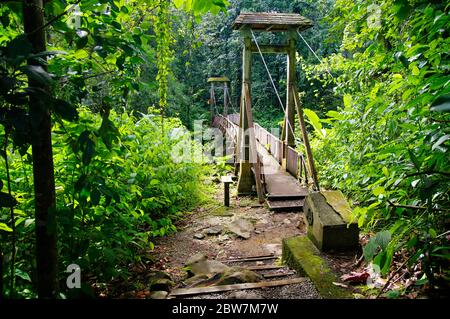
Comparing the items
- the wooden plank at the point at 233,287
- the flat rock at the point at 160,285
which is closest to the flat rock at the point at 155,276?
the flat rock at the point at 160,285

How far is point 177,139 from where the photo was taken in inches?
231

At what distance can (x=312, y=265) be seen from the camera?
264 centimetres

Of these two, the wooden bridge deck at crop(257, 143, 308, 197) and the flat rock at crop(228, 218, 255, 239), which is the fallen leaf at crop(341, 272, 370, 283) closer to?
the flat rock at crop(228, 218, 255, 239)

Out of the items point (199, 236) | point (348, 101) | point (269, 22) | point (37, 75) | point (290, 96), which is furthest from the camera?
point (290, 96)

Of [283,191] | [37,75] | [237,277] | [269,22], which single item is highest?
[269,22]

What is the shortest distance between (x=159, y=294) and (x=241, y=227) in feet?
8.35

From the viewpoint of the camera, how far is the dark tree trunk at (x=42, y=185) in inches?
39.3

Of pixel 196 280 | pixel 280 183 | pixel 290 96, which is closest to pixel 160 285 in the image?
pixel 196 280

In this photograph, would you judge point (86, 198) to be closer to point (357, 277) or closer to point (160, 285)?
point (160, 285)

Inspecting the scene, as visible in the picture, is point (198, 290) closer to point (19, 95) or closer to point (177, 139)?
point (19, 95)

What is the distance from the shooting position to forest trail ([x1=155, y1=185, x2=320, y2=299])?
8.06 feet

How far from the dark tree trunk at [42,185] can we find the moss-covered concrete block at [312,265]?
1.76m
